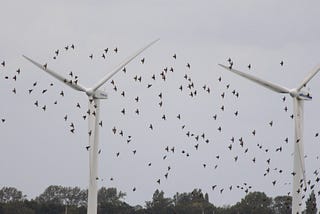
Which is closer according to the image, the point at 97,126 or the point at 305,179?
the point at 305,179

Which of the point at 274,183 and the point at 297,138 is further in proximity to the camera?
the point at 297,138

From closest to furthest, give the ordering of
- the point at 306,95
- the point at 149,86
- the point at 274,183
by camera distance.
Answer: the point at 149,86 → the point at 274,183 → the point at 306,95

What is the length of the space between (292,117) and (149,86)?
23.4m

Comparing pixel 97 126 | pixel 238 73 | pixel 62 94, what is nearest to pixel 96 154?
pixel 97 126

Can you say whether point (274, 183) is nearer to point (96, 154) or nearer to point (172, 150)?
point (172, 150)

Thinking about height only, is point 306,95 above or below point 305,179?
above

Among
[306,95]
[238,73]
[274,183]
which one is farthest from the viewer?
[306,95]

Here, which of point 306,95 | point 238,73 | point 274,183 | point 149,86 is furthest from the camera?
point 306,95

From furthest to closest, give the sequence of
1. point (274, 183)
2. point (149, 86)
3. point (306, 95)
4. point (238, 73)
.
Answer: point (306, 95) < point (238, 73) < point (274, 183) < point (149, 86)

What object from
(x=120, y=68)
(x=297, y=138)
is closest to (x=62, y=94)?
(x=120, y=68)

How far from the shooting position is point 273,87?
123 meters

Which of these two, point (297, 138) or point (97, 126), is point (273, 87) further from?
point (97, 126)

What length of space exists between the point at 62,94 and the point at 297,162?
33.7 meters

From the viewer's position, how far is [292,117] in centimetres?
12150
